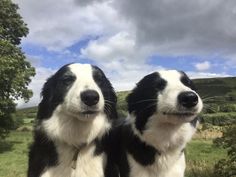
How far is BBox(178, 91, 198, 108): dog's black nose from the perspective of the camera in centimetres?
658

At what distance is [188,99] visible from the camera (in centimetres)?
661

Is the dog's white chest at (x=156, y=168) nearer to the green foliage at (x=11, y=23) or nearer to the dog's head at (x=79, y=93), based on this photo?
the dog's head at (x=79, y=93)

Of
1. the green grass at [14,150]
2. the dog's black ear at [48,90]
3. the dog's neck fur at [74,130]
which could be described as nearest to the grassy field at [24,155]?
the green grass at [14,150]

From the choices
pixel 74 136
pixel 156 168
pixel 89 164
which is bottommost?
pixel 156 168

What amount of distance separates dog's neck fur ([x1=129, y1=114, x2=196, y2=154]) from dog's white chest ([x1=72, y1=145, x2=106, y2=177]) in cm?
79

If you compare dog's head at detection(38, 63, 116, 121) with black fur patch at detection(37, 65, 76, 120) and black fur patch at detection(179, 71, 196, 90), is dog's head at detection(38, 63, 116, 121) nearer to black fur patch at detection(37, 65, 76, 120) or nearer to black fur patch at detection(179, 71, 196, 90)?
black fur patch at detection(37, 65, 76, 120)

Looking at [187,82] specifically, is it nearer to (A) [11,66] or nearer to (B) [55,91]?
(B) [55,91]

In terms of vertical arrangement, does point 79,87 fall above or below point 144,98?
above

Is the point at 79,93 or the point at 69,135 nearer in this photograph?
the point at 79,93

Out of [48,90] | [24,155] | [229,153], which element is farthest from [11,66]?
[48,90]

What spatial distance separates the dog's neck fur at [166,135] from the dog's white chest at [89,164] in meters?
0.79

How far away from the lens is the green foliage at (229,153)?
14.1 m

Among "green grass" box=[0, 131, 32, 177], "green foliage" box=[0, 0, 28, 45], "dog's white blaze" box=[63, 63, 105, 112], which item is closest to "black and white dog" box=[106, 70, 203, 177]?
"dog's white blaze" box=[63, 63, 105, 112]

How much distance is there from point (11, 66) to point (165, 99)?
27.8 m
